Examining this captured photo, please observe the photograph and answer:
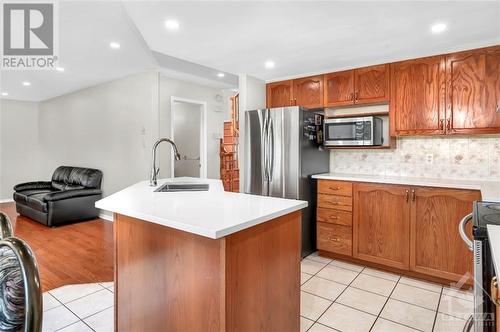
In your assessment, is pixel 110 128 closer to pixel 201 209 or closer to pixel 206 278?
pixel 201 209

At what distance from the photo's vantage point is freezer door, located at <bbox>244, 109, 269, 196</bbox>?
11.6 ft

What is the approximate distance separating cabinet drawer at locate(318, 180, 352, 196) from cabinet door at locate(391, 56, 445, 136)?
2.57 ft

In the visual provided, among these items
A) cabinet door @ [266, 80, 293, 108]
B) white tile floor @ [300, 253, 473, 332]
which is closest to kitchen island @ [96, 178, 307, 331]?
white tile floor @ [300, 253, 473, 332]

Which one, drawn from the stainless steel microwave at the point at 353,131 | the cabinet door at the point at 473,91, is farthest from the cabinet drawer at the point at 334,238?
the cabinet door at the point at 473,91

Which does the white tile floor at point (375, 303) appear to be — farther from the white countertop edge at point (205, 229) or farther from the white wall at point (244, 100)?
the white wall at point (244, 100)

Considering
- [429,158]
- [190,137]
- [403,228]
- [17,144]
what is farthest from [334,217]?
[17,144]

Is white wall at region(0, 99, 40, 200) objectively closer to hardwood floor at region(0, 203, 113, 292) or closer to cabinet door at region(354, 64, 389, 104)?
hardwood floor at region(0, 203, 113, 292)

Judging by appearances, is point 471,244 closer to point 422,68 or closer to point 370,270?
point 370,270

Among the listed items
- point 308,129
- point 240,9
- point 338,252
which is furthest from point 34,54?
point 338,252

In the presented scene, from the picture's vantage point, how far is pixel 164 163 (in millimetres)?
4672

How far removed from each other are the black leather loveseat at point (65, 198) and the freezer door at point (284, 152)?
3.40 meters

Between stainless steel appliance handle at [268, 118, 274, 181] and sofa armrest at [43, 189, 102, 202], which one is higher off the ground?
stainless steel appliance handle at [268, 118, 274, 181]

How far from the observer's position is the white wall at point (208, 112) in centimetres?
462

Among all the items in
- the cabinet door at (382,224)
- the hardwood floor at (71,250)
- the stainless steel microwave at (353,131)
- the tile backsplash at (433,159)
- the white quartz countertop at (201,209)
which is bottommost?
the hardwood floor at (71,250)
